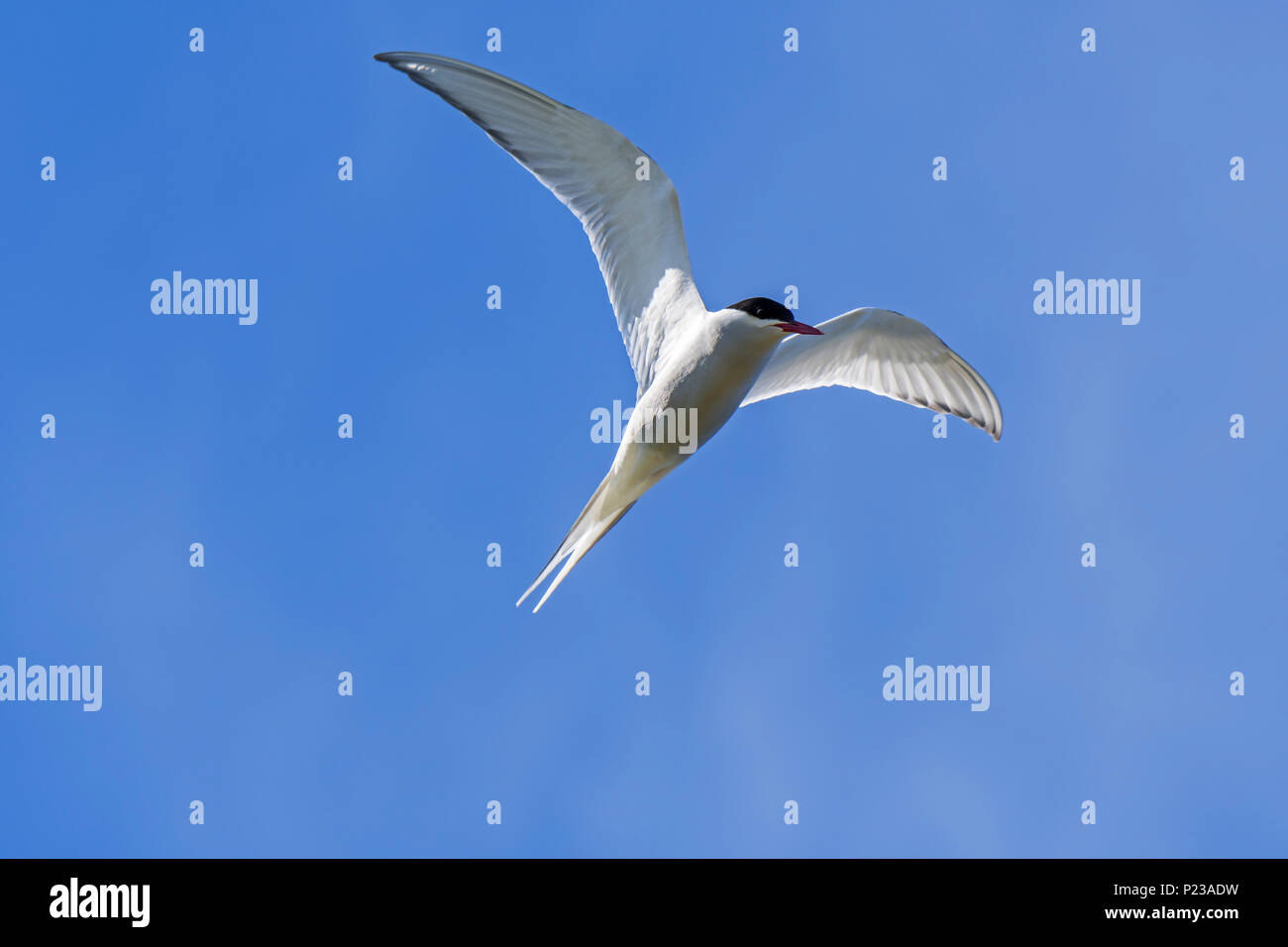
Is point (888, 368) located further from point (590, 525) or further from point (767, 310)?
point (590, 525)

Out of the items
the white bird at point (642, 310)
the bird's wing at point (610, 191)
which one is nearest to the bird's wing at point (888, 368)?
the white bird at point (642, 310)

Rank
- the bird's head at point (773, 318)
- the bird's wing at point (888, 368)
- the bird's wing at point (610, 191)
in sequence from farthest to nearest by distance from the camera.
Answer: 1. the bird's wing at point (888, 368)
2. the bird's wing at point (610, 191)
3. the bird's head at point (773, 318)

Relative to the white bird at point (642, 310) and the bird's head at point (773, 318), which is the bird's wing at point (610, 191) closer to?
the white bird at point (642, 310)

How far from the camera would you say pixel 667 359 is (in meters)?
7.90

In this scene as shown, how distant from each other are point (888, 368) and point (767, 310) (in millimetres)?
1979

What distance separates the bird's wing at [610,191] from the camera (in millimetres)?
7785

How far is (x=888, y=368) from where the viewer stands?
9125mm

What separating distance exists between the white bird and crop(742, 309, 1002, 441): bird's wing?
2 cm

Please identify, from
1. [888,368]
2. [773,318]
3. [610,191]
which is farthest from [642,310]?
[888,368]

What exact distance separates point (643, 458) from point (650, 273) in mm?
1438

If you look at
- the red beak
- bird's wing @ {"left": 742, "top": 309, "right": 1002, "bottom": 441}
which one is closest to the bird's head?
the red beak

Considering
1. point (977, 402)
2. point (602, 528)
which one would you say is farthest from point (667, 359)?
point (977, 402)

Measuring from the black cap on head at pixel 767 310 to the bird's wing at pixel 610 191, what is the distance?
62 centimetres
